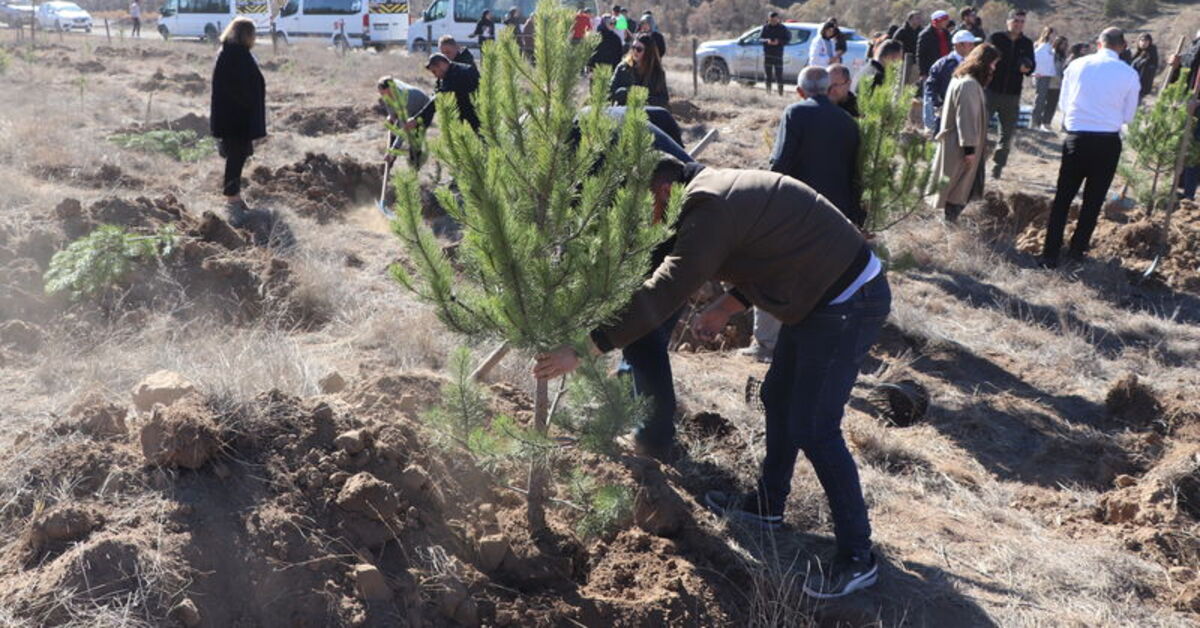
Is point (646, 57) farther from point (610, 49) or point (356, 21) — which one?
point (356, 21)

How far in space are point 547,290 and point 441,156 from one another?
0.50m

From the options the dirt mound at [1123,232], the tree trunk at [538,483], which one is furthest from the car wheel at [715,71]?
the tree trunk at [538,483]

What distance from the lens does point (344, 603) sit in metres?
3.19

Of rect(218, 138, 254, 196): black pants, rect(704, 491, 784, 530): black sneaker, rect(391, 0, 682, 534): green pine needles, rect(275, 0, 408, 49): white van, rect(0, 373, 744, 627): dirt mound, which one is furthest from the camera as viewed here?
rect(275, 0, 408, 49): white van

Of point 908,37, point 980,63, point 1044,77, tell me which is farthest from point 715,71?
point 980,63

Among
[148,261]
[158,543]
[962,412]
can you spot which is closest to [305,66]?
[148,261]

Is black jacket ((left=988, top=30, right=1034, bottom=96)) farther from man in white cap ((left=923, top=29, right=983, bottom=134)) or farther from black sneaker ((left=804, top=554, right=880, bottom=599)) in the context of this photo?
black sneaker ((left=804, top=554, right=880, bottom=599))

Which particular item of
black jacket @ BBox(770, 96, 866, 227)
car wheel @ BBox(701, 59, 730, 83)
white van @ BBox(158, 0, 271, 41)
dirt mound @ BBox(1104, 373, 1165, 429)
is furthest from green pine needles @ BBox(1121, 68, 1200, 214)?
white van @ BBox(158, 0, 271, 41)

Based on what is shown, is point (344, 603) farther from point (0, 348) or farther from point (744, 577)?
point (0, 348)

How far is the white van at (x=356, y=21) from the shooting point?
28.7 m

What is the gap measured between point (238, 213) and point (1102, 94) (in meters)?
7.08

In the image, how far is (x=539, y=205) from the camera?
3.15 metres

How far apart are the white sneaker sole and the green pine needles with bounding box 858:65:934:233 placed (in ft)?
9.82

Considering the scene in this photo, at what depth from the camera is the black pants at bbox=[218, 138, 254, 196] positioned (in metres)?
8.58
